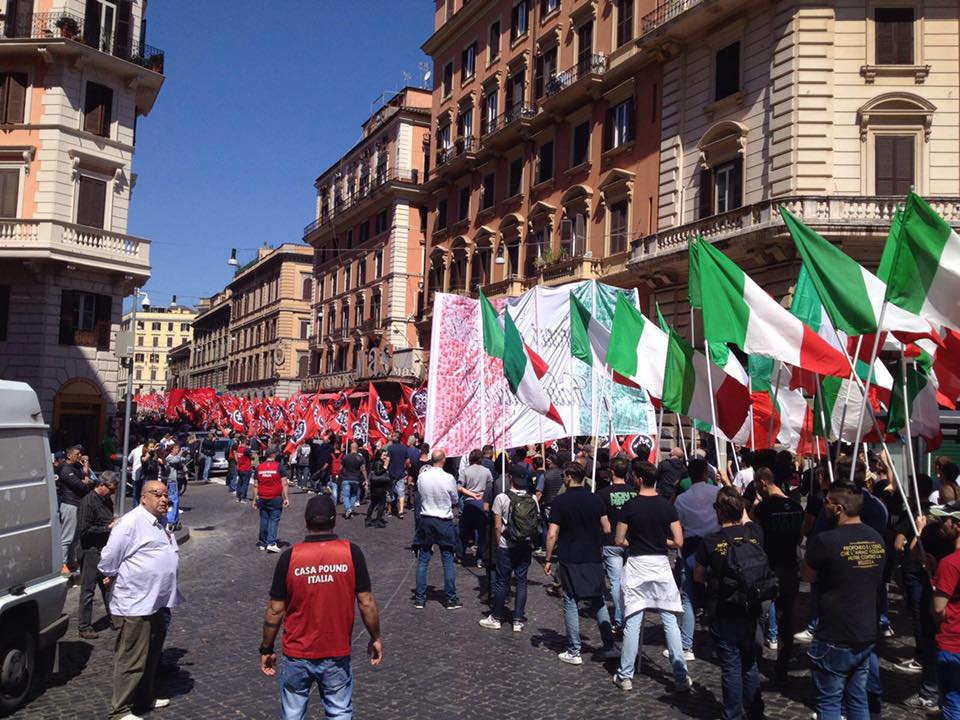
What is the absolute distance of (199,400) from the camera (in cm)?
4784

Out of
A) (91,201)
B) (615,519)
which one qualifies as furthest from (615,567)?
(91,201)

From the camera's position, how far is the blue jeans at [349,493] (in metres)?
18.3

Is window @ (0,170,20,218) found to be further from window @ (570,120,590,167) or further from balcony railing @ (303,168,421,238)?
balcony railing @ (303,168,421,238)

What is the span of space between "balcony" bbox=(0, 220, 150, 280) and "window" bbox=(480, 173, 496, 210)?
47.0 ft

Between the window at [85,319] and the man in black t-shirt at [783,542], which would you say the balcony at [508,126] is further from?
the man in black t-shirt at [783,542]

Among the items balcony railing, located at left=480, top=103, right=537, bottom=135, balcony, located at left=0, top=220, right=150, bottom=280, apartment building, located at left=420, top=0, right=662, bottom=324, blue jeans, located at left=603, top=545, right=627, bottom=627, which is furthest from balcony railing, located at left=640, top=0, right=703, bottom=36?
blue jeans, located at left=603, top=545, right=627, bottom=627

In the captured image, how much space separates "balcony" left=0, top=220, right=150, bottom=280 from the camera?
26312mm

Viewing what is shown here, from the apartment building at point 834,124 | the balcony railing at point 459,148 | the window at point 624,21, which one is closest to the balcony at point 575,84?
the window at point 624,21

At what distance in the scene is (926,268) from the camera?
701 cm

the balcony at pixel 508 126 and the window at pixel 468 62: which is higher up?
the window at pixel 468 62

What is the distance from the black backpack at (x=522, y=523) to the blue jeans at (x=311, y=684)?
13.2ft

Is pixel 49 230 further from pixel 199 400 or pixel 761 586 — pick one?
pixel 761 586

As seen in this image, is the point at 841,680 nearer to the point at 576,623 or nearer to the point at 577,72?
the point at 576,623

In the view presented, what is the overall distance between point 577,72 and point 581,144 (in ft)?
8.25
